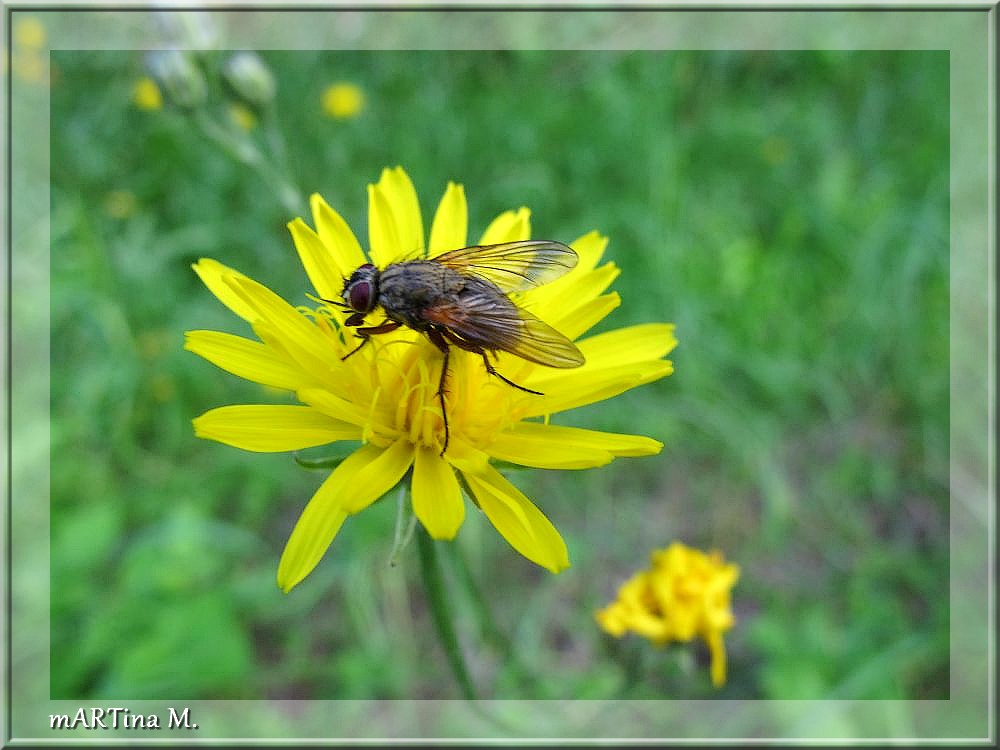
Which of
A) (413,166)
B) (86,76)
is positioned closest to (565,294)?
(413,166)

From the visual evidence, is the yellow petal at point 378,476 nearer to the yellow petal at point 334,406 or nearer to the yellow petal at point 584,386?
the yellow petal at point 334,406

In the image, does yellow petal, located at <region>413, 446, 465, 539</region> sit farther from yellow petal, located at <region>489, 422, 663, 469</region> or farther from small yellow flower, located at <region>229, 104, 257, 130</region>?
small yellow flower, located at <region>229, 104, 257, 130</region>

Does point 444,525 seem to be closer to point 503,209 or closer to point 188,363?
point 188,363

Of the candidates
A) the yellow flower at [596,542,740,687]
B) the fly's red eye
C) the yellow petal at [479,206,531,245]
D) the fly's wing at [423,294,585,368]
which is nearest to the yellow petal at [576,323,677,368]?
the fly's wing at [423,294,585,368]

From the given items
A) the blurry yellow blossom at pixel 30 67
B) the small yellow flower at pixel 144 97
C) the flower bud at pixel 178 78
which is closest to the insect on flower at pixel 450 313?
the flower bud at pixel 178 78

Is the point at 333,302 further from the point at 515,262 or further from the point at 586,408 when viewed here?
the point at 586,408

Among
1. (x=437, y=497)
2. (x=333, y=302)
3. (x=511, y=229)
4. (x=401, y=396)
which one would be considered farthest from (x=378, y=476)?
(x=511, y=229)
